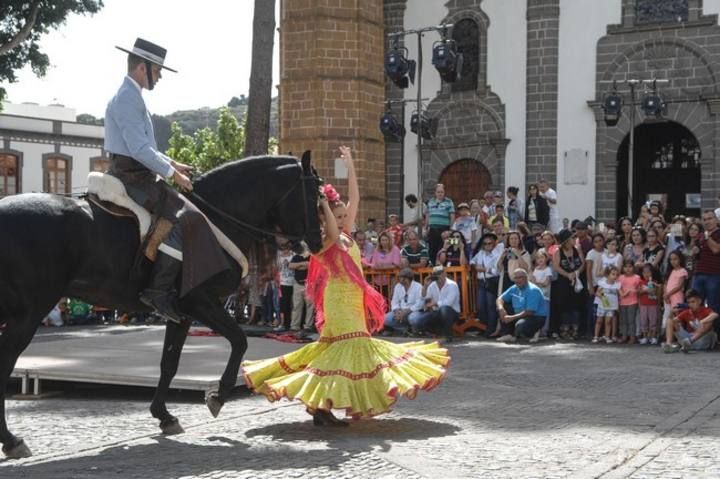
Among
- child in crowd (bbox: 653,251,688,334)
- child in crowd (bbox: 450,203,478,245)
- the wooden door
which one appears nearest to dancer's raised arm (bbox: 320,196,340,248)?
child in crowd (bbox: 653,251,688,334)

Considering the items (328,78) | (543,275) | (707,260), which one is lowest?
(543,275)

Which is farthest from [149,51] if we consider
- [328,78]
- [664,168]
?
[664,168]

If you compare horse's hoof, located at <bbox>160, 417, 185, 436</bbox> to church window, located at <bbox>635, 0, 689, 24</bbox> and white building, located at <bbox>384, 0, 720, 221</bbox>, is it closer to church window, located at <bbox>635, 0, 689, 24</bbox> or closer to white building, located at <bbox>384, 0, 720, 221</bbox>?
A: white building, located at <bbox>384, 0, 720, 221</bbox>

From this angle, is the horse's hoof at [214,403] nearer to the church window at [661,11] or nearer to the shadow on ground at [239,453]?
the shadow on ground at [239,453]

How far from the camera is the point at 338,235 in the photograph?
8.76 meters

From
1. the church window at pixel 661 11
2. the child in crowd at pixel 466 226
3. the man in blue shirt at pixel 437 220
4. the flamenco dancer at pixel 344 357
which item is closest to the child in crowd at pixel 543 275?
the child in crowd at pixel 466 226

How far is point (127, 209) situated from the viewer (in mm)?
7684

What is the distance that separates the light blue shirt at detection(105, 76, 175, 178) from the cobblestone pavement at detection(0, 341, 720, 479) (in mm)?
2037

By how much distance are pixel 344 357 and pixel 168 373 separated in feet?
4.45

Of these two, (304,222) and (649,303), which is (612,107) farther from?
(304,222)

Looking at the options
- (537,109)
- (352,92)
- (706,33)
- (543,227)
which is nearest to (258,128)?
(543,227)

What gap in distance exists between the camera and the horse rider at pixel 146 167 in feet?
25.3

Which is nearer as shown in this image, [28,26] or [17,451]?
[17,451]

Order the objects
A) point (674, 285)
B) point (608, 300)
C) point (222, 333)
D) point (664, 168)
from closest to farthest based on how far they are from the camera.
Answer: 1. point (222, 333)
2. point (674, 285)
3. point (608, 300)
4. point (664, 168)
